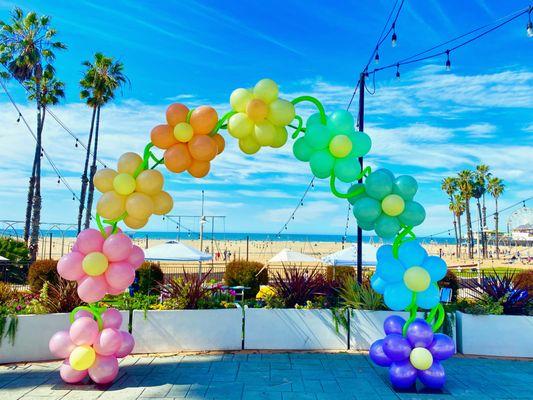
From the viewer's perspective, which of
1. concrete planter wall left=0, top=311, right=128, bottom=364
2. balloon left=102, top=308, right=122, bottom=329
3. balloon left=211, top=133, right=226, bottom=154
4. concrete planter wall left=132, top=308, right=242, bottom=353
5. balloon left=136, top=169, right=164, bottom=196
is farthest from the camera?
concrete planter wall left=132, top=308, right=242, bottom=353

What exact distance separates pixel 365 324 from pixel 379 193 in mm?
3038

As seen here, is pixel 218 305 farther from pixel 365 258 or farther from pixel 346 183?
pixel 365 258

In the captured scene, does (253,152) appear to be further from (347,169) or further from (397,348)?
(397,348)

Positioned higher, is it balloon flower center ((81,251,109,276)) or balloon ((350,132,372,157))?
balloon ((350,132,372,157))

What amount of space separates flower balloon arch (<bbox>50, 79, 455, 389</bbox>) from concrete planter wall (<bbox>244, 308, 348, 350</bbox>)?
74.8 inches

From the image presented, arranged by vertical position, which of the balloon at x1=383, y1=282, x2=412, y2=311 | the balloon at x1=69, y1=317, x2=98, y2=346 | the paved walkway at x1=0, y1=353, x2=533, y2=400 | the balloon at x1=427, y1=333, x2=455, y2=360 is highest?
the balloon at x1=383, y1=282, x2=412, y2=311

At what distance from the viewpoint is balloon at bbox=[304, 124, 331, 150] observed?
6203 mm

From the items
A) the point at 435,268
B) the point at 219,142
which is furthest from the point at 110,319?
the point at 435,268

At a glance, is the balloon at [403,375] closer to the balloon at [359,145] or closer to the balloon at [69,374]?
the balloon at [359,145]

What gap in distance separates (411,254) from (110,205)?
4.16m

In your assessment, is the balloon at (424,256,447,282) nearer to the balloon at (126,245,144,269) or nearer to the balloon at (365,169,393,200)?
the balloon at (365,169,393,200)

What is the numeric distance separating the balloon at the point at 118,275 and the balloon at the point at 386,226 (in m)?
3.54

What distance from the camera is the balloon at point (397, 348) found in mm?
6094

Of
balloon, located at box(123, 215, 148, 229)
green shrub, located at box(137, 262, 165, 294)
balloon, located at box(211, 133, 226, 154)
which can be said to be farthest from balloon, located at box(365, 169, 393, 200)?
green shrub, located at box(137, 262, 165, 294)
